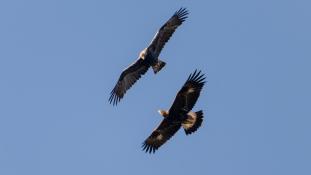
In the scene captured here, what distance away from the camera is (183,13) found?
3219cm

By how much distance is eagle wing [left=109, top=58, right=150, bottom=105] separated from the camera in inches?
1281

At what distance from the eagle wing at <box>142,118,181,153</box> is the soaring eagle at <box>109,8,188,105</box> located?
3.80 meters

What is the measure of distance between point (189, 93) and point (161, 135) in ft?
6.12

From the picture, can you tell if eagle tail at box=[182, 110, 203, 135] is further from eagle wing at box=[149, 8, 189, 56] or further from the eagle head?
eagle wing at box=[149, 8, 189, 56]

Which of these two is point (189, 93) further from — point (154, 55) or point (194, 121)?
point (154, 55)

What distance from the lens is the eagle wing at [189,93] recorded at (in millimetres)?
27125

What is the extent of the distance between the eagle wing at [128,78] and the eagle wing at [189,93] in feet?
16.7

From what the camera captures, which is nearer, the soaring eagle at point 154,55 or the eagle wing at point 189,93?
the eagle wing at point 189,93

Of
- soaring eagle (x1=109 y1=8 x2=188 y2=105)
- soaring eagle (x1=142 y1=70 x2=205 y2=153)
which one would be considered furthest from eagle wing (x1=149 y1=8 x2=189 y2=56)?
soaring eagle (x1=142 y1=70 x2=205 y2=153)

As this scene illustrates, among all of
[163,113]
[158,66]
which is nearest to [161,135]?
[163,113]

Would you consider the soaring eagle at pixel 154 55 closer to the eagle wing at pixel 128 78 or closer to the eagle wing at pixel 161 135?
the eagle wing at pixel 128 78

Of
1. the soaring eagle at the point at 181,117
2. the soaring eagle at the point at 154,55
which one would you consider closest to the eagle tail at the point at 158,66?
the soaring eagle at the point at 154,55

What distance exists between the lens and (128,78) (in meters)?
33.0

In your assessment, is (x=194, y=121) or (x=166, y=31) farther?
(x=166, y=31)
